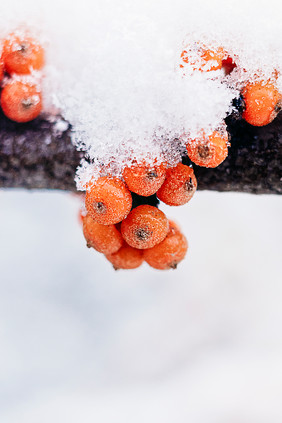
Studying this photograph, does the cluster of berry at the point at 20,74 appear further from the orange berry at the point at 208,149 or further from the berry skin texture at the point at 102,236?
the orange berry at the point at 208,149

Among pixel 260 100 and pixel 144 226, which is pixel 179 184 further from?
pixel 260 100

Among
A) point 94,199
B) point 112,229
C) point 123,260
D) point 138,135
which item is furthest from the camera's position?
point 123,260

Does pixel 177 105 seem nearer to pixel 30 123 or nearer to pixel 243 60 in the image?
pixel 243 60

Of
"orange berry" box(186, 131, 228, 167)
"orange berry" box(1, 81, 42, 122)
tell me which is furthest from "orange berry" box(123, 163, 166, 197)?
"orange berry" box(1, 81, 42, 122)

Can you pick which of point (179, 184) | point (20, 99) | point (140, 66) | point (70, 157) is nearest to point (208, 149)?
point (179, 184)

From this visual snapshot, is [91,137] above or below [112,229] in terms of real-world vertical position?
above

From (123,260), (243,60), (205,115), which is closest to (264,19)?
(243,60)
